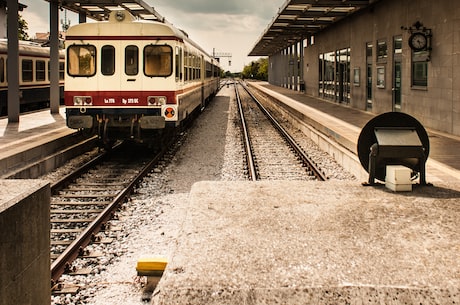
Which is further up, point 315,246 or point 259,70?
point 259,70

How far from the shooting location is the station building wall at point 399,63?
43.1 ft

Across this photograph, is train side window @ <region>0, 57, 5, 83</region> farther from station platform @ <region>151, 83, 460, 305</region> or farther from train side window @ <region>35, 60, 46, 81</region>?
station platform @ <region>151, 83, 460, 305</region>

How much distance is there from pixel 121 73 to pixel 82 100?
1024 mm

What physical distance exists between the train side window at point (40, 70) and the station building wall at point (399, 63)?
43.3 ft

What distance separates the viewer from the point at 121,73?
11414 mm

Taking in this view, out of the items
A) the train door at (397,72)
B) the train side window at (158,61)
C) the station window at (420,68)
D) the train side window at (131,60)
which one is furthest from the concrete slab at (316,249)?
the train door at (397,72)

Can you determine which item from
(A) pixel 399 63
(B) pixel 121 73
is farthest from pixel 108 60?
(A) pixel 399 63

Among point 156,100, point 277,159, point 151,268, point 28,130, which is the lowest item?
point 151,268

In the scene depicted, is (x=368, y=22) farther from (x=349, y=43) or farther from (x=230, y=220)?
(x=230, y=220)

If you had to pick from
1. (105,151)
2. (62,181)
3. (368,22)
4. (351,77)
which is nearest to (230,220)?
(62,181)

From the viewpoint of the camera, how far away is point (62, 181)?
28.7 ft

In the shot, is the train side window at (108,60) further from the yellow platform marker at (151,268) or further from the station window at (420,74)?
the station window at (420,74)

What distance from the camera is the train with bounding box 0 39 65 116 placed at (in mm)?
18109

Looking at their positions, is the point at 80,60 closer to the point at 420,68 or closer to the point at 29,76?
the point at 420,68
